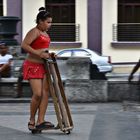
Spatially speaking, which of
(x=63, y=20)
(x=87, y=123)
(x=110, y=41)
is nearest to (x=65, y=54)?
(x=110, y=41)

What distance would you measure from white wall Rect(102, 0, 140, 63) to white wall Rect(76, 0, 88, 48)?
77cm

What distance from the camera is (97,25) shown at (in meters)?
27.1

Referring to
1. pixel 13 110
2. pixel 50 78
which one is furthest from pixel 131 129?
pixel 13 110

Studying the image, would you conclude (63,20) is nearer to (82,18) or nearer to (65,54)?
(82,18)

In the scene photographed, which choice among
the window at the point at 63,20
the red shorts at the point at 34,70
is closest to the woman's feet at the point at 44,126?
the red shorts at the point at 34,70

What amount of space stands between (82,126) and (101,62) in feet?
40.6

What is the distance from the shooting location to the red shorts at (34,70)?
28.1ft

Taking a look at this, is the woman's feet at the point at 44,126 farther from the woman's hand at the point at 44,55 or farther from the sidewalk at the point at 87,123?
the woman's hand at the point at 44,55

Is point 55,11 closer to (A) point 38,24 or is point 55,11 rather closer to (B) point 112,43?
(B) point 112,43

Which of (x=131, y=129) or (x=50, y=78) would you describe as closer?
(x=50, y=78)

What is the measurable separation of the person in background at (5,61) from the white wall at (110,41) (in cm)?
1270

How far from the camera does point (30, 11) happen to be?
27.4 m

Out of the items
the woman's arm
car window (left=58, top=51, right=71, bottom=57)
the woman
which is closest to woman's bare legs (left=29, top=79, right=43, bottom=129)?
the woman

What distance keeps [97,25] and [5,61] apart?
13066 millimetres
